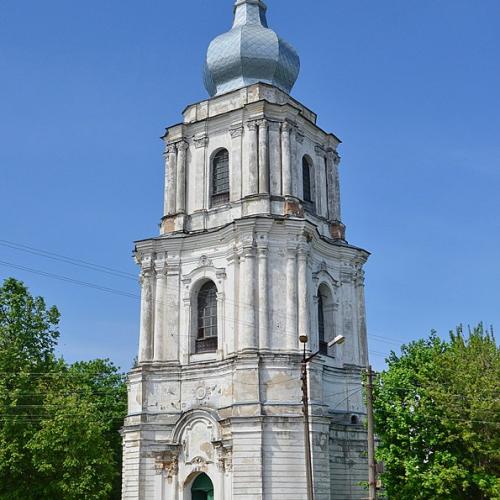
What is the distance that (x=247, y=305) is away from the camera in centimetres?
3039

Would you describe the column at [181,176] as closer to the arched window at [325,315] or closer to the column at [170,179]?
the column at [170,179]

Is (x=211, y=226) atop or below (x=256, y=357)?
atop

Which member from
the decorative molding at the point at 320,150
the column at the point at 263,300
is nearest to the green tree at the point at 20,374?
the column at the point at 263,300

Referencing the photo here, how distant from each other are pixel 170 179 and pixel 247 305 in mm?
7886

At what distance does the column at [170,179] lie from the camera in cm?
3478

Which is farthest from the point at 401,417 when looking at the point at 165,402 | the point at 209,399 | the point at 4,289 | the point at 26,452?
the point at 4,289

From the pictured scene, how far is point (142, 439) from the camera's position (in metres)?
31.1

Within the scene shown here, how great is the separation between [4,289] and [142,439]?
1128 cm

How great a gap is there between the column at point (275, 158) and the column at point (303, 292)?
2995mm

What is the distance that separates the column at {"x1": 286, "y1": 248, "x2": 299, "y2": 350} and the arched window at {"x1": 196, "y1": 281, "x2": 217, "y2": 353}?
10.8ft

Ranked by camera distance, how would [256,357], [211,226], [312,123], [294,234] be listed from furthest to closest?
[312,123] → [211,226] → [294,234] → [256,357]

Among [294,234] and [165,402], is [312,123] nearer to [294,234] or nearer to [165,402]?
[294,234]

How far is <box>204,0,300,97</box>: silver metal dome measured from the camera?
1416 inches

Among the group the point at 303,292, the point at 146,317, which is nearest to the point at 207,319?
the point at 146,317
